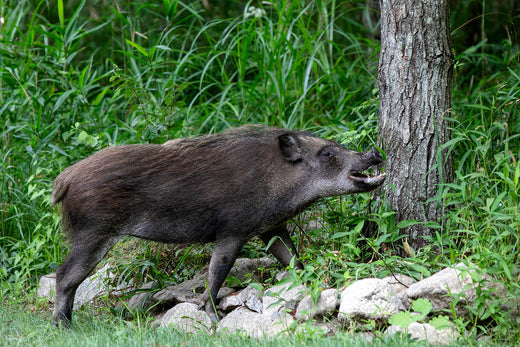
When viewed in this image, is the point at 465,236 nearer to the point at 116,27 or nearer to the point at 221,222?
the point at 221,222

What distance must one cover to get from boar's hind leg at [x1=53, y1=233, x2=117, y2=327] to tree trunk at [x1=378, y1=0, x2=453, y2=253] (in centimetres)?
231

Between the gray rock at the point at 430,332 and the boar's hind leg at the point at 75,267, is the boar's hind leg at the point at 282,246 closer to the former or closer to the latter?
the boar's hind leg at the point at 75,267

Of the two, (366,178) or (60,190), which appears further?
(60,190)

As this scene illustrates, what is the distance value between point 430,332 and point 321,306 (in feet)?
2.43

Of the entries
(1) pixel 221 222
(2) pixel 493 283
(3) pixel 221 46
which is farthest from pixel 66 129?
(2) pixel 493 283

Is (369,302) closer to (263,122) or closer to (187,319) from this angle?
(187,319)

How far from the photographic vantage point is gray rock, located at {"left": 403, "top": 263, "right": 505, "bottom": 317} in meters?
4.01

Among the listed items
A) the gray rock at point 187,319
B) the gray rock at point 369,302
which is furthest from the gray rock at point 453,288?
the gray rock at point 187,319

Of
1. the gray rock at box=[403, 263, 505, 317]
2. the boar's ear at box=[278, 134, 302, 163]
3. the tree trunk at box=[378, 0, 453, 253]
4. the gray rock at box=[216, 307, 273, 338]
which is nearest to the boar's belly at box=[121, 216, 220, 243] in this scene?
the gray rock at box=[216, 307, 273, 338]

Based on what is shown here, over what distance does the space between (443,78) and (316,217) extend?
1610 millimetres

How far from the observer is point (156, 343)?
13.4 ft

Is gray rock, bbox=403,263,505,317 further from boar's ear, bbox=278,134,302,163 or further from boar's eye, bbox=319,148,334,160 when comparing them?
boar's ear, bbox=278,134,302,163

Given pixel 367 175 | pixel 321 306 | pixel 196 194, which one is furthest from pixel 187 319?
pixel 367 175

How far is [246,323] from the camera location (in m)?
4.63
